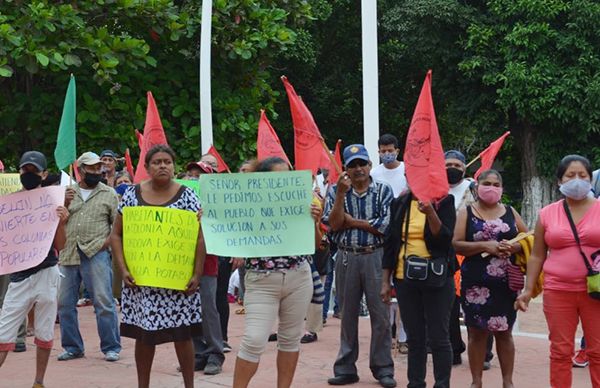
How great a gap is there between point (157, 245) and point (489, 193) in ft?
8.03

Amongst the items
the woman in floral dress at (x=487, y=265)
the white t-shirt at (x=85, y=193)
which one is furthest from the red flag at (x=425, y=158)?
the white t-shirt at (x=85, y=193)

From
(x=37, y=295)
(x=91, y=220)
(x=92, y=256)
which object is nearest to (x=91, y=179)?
(x=91, y=220)

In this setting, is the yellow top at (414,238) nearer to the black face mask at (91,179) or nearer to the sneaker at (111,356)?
the sneaker at (111,356)

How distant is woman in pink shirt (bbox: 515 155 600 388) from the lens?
6.03 meters

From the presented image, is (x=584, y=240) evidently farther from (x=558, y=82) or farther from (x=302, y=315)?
(x=558, y=82)

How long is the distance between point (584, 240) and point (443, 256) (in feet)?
3.30

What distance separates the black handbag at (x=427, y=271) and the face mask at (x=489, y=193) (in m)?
0.61

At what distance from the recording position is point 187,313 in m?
6.36

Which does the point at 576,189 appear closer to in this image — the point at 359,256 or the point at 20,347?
the point at 359,256

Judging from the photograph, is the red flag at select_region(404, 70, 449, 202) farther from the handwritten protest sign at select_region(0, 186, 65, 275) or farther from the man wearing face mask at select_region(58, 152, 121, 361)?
the man wearing face mask at select_region(58, 152, 121, 361)

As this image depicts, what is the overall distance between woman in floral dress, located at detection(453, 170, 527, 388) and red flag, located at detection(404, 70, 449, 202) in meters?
0.58

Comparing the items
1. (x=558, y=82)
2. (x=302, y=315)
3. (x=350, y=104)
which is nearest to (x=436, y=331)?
(x=302, y=315)

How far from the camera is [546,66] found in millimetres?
20047

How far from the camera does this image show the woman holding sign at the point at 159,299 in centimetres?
625
